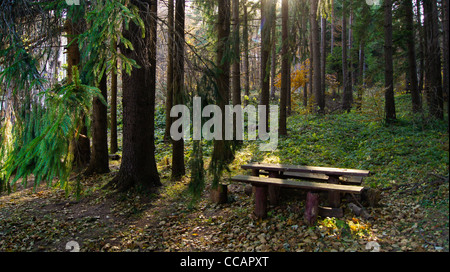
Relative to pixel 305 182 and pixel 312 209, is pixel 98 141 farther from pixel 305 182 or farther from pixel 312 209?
pixel 312 209

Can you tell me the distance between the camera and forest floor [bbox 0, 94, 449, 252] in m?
3.89

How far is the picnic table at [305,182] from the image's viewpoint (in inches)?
189

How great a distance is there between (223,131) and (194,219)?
1869mm

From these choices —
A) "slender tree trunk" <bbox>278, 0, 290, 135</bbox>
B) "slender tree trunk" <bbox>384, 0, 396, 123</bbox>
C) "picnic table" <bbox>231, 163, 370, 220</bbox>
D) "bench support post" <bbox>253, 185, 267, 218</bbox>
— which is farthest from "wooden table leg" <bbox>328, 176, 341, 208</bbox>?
"slender tree trunk" <bbox>384, 0, 396, 123</bbox>

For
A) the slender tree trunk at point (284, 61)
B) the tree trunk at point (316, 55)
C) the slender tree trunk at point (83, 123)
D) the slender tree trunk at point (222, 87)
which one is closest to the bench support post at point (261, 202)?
the slender tree trunk at point (222, 87)

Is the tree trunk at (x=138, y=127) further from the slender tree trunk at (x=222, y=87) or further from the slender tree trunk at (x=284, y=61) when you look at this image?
the slender tree trunk at (x=284, y=61)

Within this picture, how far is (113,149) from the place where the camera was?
1156cm

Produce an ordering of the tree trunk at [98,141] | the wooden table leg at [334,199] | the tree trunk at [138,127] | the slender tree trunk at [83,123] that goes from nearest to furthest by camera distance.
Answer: the wooden table leg at [334,199]
the tree trunk at [138,127]
the slender tree trunk at [83,123]
the tree trunk at [98,141]

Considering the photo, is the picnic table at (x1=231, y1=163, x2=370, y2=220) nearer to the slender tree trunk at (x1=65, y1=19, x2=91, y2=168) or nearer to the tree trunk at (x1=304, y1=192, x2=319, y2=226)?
the tree trunk at (x1=304, y1=192, x2=319, y2=226)

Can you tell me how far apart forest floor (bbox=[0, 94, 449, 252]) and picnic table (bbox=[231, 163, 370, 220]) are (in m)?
0.27

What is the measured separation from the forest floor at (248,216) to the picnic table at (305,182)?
0.88 feet

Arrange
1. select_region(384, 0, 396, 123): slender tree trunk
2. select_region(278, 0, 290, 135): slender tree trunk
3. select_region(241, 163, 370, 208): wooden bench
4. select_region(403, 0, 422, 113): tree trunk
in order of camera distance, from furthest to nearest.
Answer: select_region(403, 0, 422, 113): tree trunk, select_region(278, 0, 290, 135): slender tree trunk, select_region(384, 0, 396, 123): slender tree trunk, select_region(241, 163, 370, 208): wooden bench

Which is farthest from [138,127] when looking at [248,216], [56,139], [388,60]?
[388,60]
